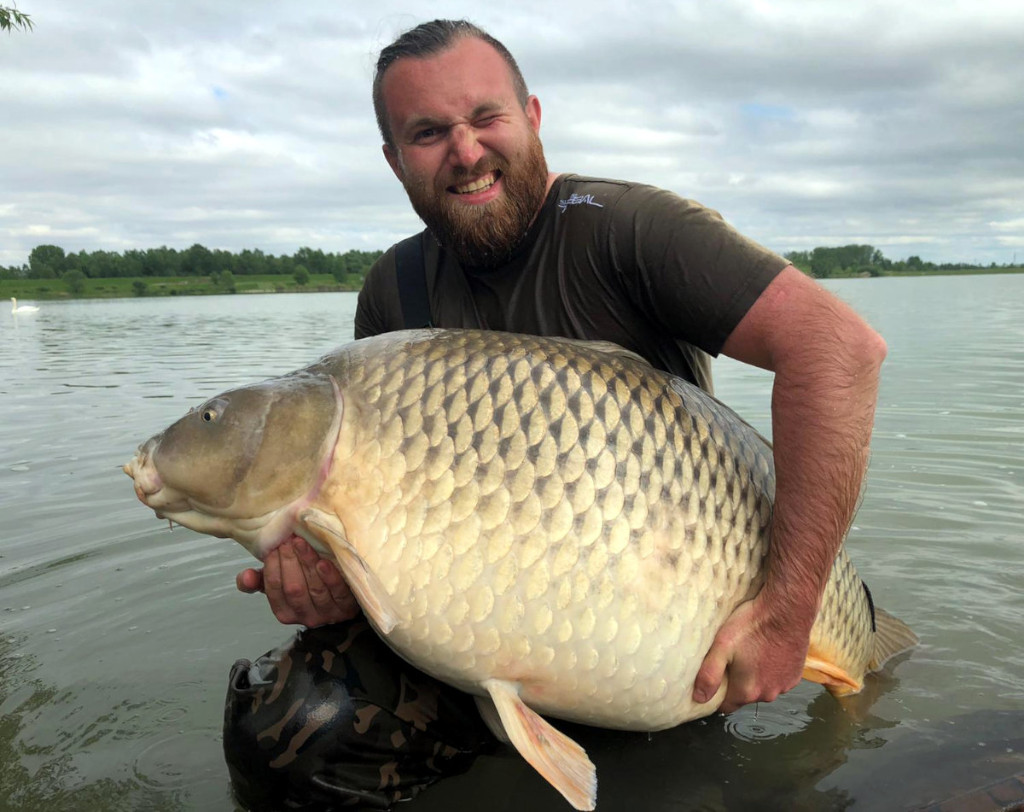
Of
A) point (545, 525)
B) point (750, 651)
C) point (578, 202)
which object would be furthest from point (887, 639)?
point (578, 202)

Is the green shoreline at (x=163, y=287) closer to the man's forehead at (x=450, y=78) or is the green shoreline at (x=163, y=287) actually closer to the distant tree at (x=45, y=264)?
the distant tree at (x=45, y=264)

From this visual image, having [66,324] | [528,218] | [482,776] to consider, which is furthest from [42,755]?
[66,324]

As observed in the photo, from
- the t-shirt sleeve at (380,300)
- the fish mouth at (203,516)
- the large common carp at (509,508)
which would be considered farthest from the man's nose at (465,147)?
the fish mouth at (203,516)

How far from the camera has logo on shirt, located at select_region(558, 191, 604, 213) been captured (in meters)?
2.24

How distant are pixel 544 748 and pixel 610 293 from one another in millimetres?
1153

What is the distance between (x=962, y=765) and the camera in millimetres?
2023

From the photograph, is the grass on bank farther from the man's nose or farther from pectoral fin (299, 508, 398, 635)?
pectoral fin (299, 508, 398, 635)

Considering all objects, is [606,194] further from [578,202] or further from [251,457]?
[251,457]

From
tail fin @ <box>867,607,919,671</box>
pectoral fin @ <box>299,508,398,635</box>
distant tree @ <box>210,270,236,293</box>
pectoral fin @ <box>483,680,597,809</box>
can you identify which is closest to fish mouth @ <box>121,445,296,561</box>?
pectoral fin @ <box>299,508,398,635</box>

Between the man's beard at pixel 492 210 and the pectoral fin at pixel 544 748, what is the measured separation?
1.18m

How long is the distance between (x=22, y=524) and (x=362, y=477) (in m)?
3.55

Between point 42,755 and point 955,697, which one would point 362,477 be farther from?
point 955,697

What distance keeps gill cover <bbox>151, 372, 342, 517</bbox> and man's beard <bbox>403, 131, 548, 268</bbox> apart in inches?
29.0

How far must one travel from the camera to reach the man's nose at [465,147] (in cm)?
232
